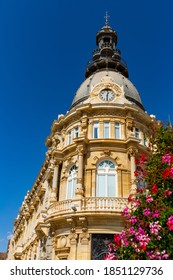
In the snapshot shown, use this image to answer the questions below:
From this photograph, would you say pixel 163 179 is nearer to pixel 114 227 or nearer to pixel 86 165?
pixel 114 227

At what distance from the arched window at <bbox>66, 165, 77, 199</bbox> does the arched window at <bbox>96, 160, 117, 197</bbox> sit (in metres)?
1.91

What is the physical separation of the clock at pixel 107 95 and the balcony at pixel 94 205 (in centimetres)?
855

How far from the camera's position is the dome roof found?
2617 centimetres

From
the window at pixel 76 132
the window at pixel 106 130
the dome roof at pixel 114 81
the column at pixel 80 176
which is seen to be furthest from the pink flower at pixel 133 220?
the dome roof at pixel 114 81

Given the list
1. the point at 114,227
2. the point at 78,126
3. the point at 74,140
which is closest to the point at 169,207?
the point at 114,227

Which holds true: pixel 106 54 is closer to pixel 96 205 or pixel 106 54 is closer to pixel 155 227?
pixel 96 205

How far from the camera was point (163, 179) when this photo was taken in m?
11.0

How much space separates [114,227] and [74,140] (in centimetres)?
693

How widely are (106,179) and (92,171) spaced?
3.74ft

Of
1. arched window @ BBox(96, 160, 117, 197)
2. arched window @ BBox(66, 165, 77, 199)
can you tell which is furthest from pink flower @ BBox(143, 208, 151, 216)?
arched window @ BBox(66, 165, 77, 199)

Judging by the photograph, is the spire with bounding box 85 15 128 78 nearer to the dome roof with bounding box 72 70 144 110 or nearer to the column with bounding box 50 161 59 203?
the dome roof with bounding box 72 70 144 110

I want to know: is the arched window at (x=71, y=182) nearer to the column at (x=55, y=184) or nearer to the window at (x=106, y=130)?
the column at (x=55, y=184)

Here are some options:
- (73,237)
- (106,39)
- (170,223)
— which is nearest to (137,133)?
(73,237)

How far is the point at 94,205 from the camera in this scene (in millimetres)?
18641
